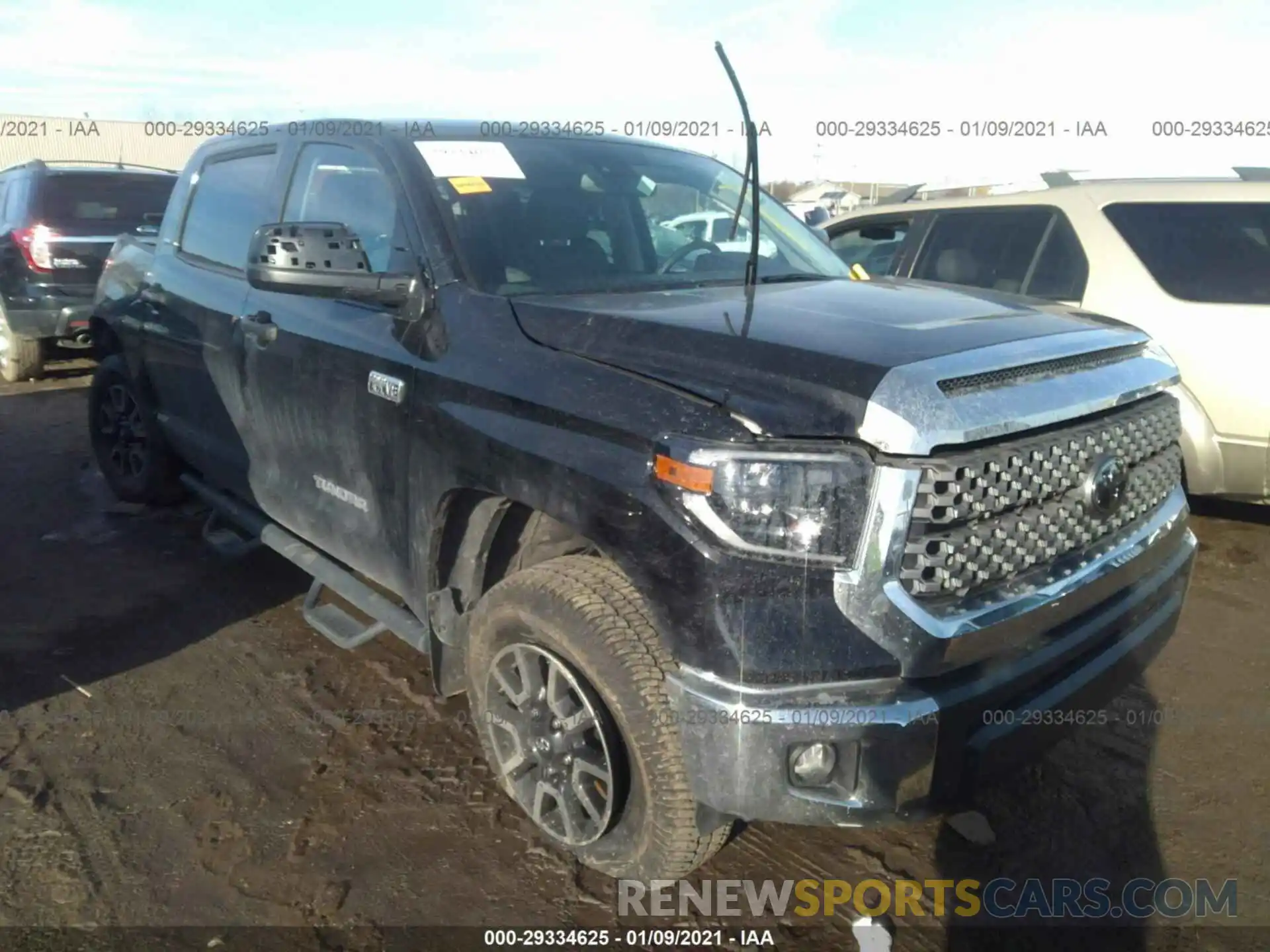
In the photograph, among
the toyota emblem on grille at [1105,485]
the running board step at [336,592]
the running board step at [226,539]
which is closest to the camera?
the toyota emblem on grille at [1105,485]

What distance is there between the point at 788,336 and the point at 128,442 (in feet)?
14.3

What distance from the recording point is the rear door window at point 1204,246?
185 inches

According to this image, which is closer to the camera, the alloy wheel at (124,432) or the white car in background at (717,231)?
the white car in background at (717,231)

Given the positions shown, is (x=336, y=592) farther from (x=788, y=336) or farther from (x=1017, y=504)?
(x=1017, y=504)

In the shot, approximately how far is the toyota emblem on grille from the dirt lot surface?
0.85 meters

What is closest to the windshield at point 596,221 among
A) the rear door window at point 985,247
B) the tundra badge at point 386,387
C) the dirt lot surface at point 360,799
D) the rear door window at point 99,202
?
the tundra badge at point 386,387

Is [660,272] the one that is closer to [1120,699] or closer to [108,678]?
[1120,699]

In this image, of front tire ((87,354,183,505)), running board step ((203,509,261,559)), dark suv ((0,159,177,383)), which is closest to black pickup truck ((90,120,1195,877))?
running board step ((203,509,261,559))

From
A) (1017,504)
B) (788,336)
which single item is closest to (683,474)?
(788,336)

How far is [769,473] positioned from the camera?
214cm

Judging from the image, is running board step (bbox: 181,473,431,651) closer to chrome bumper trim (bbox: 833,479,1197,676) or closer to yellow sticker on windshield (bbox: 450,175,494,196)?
yellow sticker on windshield (bbox: 450,175,494,196)

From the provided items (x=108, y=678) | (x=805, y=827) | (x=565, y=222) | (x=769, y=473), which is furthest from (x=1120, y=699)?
(x=108, y=678)

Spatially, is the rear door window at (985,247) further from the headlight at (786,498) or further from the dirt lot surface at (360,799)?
the headlight at (786,498)

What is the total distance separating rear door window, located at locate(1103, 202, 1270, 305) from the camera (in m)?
4.69
